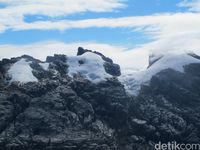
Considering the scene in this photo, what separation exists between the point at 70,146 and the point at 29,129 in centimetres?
1515

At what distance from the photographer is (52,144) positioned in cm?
19612

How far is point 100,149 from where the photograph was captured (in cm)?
19950

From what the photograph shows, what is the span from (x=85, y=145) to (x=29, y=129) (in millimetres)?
19477

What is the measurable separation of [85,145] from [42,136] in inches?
576

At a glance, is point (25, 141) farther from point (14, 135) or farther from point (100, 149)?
point (100, 149)

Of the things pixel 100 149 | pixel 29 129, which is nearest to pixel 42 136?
pixel 29 129

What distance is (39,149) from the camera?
194 metres

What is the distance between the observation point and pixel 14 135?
196875 millimetres

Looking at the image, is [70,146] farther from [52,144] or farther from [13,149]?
[13,149]

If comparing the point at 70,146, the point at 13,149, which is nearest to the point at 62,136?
the point at 70,146

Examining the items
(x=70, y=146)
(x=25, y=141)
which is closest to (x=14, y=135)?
(x=25, y=141)

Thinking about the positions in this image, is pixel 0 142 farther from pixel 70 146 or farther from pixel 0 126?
pixel 70 146

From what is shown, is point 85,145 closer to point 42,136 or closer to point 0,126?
point 42,136

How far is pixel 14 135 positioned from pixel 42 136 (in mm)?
9263
